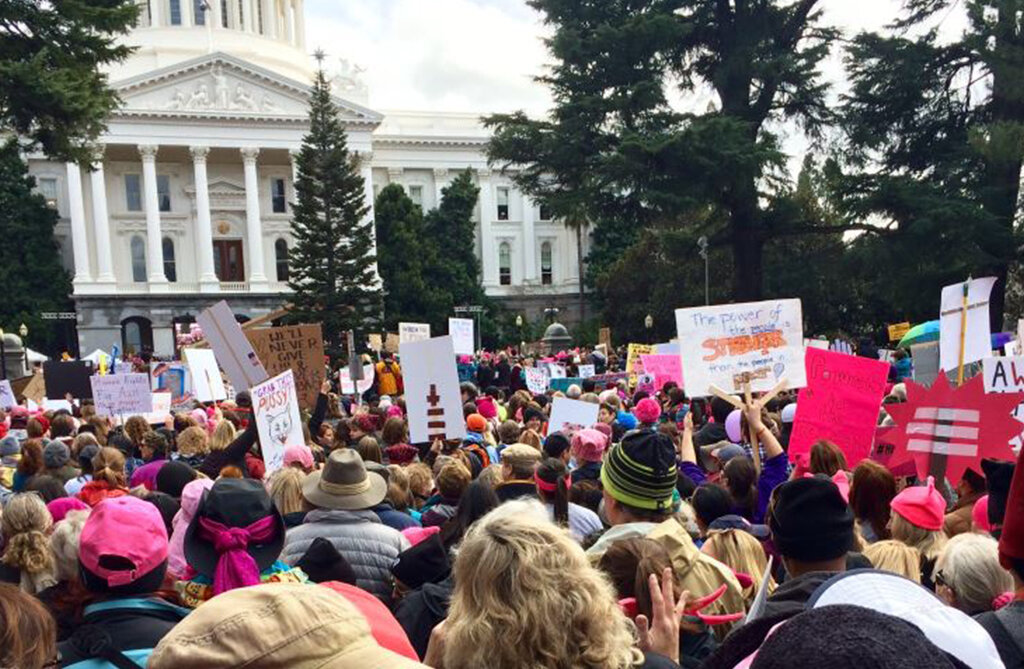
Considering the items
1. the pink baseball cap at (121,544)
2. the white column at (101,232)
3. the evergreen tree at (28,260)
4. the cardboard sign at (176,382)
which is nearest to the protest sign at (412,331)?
the cardboard sign at (176,382)

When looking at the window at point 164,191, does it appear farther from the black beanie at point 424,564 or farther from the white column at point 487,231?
the black beanie at point 424,564

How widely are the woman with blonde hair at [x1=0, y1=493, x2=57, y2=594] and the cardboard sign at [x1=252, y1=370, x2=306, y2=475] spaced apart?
97.6 inches

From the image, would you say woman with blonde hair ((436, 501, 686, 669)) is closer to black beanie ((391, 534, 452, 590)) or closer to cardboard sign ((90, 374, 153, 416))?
black beanie ((391, 534, 452, 590))

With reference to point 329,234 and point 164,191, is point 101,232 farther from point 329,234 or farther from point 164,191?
point 329,234

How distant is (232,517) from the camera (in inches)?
127

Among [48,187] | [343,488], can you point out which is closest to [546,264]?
[48,187]

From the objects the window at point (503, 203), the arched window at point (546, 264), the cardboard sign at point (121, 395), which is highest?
the window at point (503, 203)

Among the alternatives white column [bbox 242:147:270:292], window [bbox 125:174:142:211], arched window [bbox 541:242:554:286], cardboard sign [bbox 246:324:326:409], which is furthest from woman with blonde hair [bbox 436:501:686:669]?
arched window [bbox 541:242:554:286]

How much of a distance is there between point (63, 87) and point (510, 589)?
442 inches

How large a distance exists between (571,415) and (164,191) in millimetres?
59858

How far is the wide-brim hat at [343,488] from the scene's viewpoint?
432 centimetres

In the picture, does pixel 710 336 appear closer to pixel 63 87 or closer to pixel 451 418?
pixel 451 418

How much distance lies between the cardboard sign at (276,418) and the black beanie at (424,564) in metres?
3.20

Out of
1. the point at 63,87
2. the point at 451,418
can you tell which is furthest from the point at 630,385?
the point at 63,87
